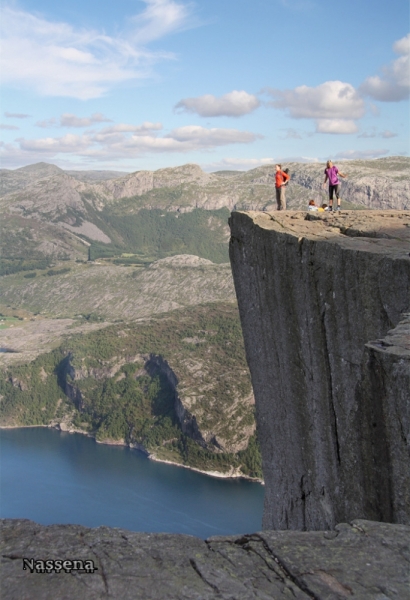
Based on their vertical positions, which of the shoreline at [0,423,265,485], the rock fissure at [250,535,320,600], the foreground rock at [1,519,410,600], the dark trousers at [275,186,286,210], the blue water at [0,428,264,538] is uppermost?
the dark trousers at [275,186,286,210]

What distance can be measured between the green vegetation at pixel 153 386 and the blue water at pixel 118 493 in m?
7.13

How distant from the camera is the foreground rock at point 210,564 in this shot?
17.3 ft

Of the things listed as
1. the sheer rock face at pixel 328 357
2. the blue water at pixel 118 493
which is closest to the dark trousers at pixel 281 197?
the sheer rock face at pixel 328 357

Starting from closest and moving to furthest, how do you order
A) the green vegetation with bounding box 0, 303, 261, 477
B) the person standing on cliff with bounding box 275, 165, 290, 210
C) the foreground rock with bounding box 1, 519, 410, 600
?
the foreground rock with bounding box 1, 519, 410, 600
the person standing on cliff with bounding box 275, 165, 290, 210
the green vegetation with bounding box 0, 303, 261, 477

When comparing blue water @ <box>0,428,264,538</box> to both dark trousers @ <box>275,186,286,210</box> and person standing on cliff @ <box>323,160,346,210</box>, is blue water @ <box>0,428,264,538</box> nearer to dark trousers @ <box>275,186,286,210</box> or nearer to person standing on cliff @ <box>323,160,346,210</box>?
dark trousers @ <box>275,186,286,210</box>

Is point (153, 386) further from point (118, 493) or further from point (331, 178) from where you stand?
point (331, 178)

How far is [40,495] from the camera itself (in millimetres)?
92125

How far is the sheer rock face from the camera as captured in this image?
7.49m

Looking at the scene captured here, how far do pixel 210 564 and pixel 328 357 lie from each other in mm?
6292

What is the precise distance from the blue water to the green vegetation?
7.13m

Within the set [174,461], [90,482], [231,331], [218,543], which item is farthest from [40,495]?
[218,543]

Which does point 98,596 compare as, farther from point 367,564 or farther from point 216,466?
point 216,466

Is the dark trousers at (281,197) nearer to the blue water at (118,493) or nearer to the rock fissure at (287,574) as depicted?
the rock fissure at (287,574)

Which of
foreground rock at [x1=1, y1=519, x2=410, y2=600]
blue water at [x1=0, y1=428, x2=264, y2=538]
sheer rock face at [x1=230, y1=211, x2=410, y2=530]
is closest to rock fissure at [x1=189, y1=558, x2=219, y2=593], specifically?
foreground rock at [x1=1, y1=519, x2=410, y2=600]
